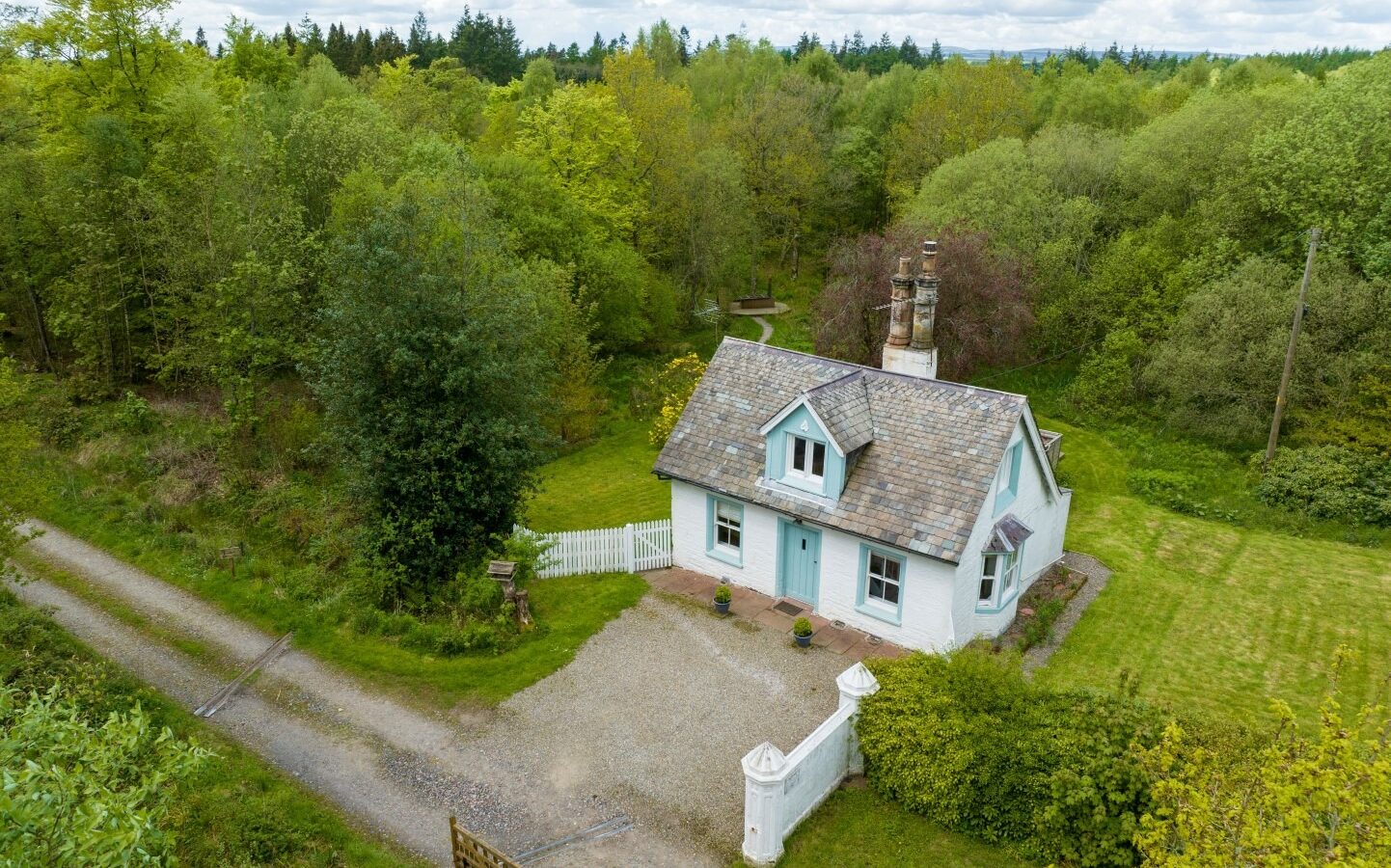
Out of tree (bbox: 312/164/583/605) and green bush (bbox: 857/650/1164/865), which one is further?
tree (bbox: 312/164/583/605)

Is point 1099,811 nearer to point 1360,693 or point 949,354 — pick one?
point 1360,693

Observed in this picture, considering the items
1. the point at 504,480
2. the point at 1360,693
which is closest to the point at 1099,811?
the point at 1360,693

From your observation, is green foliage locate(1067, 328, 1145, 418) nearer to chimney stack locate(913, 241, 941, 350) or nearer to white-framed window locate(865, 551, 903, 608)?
chimney stack locate(913, 241, 941, 350)

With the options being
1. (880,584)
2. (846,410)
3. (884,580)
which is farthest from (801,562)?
(846,410)

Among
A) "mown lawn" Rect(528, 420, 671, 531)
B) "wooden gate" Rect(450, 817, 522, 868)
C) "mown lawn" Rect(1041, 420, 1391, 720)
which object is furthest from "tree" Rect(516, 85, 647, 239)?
"wooden gate" Rect(450, 817, 522, 868)

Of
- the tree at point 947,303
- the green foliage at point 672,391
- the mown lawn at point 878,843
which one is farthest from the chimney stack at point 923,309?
the mown lawn at point 878,843

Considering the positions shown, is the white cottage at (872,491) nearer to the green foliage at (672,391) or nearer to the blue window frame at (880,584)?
the blue window frame at (880,584)
